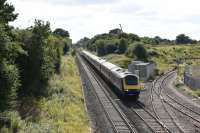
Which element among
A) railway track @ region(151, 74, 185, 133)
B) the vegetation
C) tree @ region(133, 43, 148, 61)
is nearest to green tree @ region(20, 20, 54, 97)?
the vegetation

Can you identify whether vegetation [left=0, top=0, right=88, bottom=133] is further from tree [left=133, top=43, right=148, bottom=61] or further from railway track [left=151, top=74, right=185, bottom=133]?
tree [left=133, top=43, right=148, bottom=61]

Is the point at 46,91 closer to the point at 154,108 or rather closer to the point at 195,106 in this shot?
the point at 154,108

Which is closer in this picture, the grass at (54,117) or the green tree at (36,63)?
the grass at (54,117)

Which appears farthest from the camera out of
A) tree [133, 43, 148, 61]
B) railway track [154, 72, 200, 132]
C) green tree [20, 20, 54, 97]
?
tree [133, 43, 148, 61]

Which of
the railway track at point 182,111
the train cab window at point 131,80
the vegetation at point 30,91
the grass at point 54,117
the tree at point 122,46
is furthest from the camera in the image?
the tree at point 122,46

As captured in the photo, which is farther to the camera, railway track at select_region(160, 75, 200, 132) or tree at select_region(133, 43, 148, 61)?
tree at select_region(133, 43, 148, 61)

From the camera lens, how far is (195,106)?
38.8 metres

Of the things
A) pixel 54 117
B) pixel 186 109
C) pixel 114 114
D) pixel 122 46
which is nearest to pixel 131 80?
pixel 186 109

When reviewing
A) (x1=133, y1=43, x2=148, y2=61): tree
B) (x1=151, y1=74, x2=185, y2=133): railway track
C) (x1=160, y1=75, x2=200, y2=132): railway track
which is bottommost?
(x1=160, y1=75, x2=200, y2=132): railway track

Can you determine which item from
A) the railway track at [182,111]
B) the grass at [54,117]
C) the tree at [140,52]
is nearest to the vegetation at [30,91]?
the grass at [54,117]

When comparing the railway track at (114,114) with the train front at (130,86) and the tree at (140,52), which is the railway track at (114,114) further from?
the tree at (140,52)

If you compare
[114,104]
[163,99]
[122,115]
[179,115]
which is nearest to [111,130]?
[122,115]

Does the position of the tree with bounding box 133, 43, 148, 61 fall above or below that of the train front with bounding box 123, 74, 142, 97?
above

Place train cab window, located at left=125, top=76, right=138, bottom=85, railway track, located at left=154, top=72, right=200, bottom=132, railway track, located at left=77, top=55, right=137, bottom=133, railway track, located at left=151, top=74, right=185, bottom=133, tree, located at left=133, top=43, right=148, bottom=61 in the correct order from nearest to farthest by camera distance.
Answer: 1. railway track, located at left=77, top=55, right=137, bottom=133
2. railway track, located at left=151, top=74, right=185, bottom=133
3. railway track, located at left=154, top=72, right=200, bottom=132
4. train cab window, located at left=125, top=76, right=138, bottom=85
5. tree, located at left=133, top=43, right=148, bottom=61
